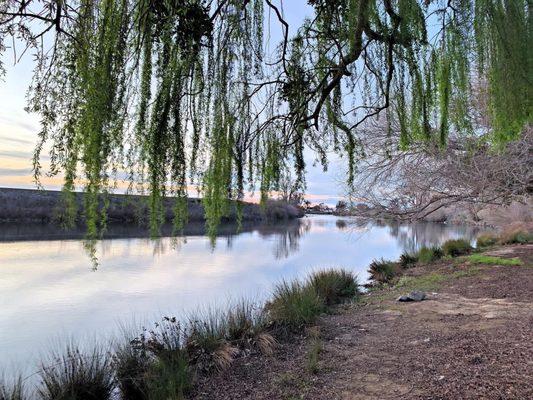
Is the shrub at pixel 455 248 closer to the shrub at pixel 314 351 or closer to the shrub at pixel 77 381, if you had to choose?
the shrub at pixel 314 351

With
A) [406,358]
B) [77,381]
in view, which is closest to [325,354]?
[406,358]

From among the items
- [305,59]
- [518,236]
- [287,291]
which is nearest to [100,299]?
[287,291]

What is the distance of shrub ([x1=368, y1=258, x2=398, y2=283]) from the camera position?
11.8m

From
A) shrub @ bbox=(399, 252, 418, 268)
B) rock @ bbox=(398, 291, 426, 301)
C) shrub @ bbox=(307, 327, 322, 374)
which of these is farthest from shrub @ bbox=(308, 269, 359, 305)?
shrub @ bbox=(399, 252, 418, 268)

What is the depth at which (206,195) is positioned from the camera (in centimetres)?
145

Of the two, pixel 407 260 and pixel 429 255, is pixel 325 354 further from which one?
pixel 429 255

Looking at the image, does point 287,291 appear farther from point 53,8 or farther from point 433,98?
point 53,8

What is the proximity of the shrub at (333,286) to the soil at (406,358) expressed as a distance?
119 cm

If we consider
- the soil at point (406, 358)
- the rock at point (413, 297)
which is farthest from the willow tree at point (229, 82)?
the rock at point (413, 297)

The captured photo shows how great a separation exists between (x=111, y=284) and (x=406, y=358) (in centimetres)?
914

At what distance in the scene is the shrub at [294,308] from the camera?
245 inches

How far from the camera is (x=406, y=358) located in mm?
4609

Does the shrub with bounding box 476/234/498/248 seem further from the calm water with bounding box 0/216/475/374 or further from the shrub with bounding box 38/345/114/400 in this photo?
the shrub with bounding box 38/345/114/400

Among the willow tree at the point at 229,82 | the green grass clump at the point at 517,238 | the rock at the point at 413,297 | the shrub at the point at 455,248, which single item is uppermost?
the willow tree at the point at 229,82
